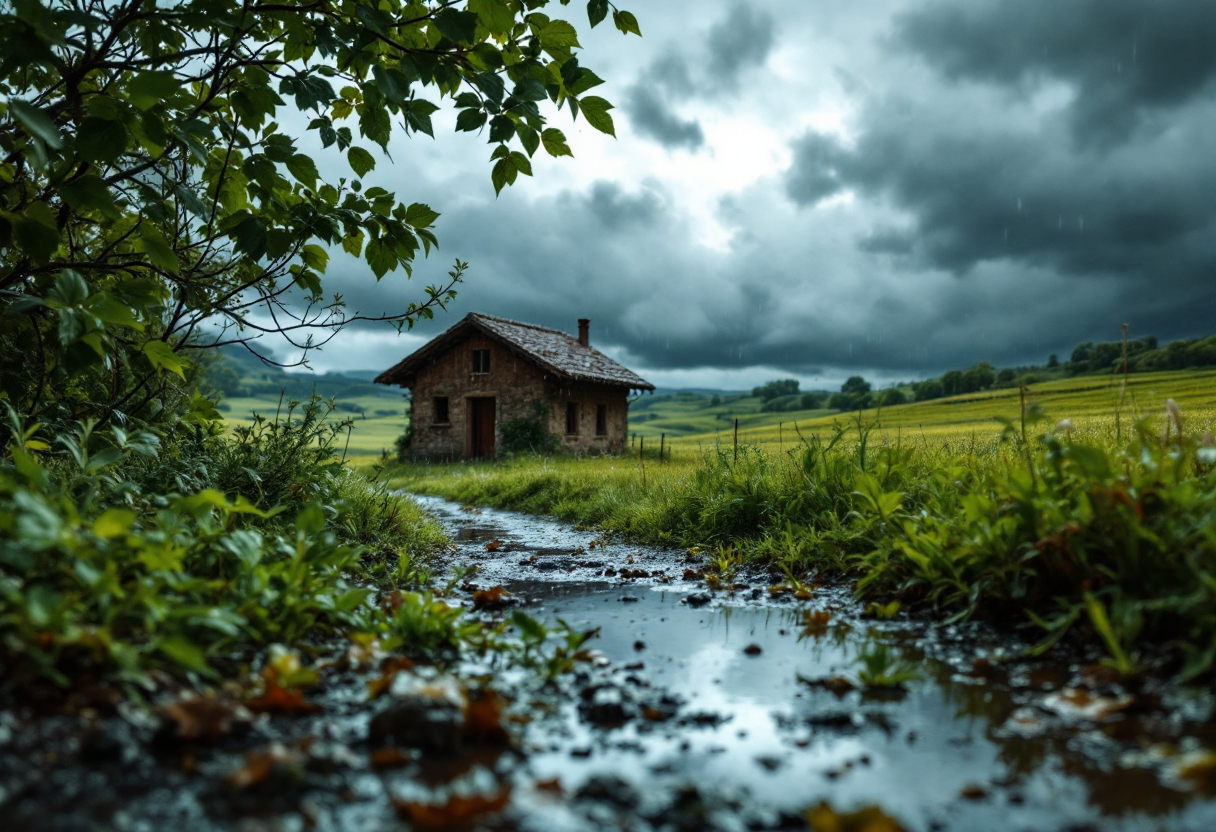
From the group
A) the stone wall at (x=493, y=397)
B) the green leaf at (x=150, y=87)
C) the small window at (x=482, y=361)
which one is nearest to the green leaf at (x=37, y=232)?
the green leaf at (x=150, y=87)

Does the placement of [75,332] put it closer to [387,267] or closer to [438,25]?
[387,267]

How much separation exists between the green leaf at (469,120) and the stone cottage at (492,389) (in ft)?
64.8

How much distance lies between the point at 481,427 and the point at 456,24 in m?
23.1

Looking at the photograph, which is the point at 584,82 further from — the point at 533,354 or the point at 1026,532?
the point at 533,354

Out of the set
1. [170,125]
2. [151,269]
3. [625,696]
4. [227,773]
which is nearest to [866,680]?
[625,696]

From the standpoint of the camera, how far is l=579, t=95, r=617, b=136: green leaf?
2.85m

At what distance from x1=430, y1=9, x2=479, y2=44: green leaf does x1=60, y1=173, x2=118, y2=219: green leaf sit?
1524 mm

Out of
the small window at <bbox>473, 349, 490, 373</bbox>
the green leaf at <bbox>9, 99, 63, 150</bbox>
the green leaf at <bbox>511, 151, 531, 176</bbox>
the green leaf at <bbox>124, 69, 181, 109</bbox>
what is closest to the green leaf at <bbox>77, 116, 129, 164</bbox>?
the green leaf at <bbox>124, 69, 181, 109</bbox>

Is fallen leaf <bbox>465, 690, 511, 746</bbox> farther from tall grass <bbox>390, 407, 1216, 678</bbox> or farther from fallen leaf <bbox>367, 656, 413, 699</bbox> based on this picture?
tall grass <bbox>390, 407, 1216, 678</bbox>

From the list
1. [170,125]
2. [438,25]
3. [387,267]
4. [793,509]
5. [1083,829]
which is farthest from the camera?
[793,509]

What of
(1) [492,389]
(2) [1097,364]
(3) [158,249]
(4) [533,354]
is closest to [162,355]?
(3) [158,249]

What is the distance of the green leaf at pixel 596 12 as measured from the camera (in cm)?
276

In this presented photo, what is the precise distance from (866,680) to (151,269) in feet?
14.8

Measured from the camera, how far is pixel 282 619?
2.61 metres
